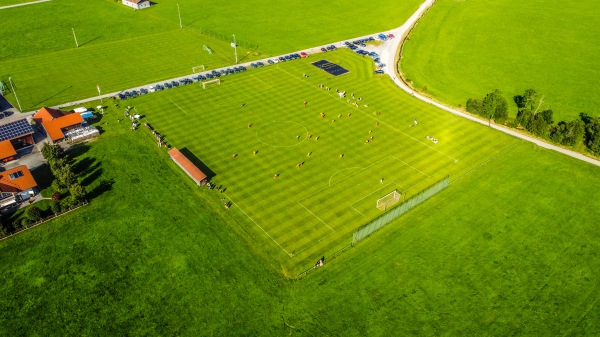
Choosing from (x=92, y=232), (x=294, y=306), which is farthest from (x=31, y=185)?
(x=294, y=306)

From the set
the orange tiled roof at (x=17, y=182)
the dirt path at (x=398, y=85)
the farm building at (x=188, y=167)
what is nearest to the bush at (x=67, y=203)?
the orange tiled roof at (x=17, y=182)

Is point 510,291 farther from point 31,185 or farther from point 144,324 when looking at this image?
point 31,185

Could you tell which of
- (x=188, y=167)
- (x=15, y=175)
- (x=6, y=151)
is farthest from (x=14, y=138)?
(x=188, y=167)

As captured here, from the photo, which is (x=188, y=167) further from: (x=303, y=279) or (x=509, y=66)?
(x=509, y=66)

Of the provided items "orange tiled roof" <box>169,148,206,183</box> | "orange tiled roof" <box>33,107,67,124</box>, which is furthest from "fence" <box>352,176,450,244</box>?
"orange tiled roof" <box>33,107,67,124</box>

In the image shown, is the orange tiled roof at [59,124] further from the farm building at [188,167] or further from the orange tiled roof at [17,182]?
the farm building at [188,167]
